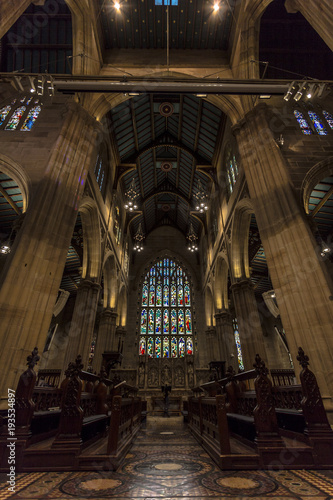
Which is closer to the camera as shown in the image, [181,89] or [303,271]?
[181,89]

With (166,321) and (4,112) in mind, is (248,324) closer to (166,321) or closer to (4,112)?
(166,321)

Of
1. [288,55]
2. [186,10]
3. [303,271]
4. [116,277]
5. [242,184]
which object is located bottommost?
[303,271]

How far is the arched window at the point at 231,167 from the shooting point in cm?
1212

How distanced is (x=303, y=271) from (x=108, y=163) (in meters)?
11.6

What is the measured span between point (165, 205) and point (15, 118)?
1376 cm

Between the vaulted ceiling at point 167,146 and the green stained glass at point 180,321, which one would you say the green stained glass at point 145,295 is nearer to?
the green stained glass at point 180,321

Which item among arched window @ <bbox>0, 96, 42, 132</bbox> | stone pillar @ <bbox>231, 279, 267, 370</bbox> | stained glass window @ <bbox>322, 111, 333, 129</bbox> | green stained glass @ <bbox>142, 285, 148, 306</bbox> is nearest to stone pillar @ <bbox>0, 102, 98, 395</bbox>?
arched window @ <bbox>0, 96, 42, 132</bbox>

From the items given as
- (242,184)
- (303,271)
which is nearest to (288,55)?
(242,184)

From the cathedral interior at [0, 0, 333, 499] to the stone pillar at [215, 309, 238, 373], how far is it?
0.13 metres

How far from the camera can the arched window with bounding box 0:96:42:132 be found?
362 inches

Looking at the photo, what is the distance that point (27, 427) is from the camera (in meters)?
3.06

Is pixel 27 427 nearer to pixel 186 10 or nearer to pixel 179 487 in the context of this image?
pixel 179 487

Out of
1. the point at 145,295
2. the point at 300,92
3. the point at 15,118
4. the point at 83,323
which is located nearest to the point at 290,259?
the point at 300,92

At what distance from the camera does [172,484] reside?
2.45 m
